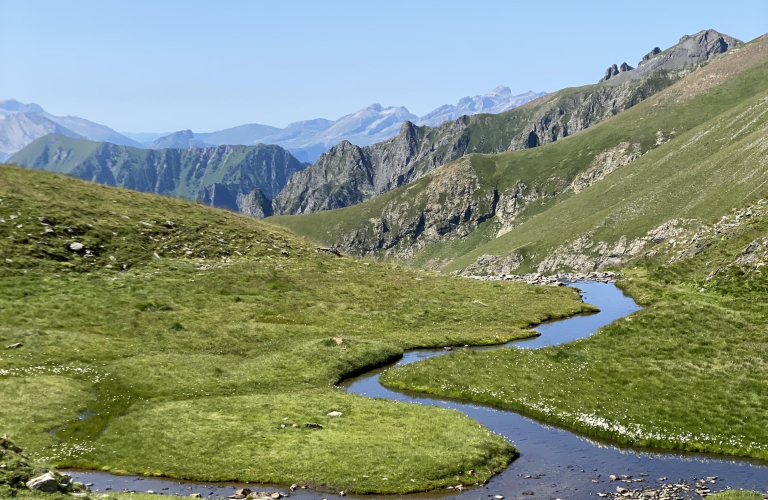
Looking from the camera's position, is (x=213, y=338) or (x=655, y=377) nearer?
(x=655, y=377)

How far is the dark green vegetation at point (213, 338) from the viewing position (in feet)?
100

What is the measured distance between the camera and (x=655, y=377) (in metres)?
41.0

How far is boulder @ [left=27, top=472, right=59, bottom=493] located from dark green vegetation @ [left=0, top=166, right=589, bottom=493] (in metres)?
9.67

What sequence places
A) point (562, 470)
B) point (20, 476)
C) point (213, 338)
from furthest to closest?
1. point (213, 338)
2. point (562, 470)
3. point (20, 476)

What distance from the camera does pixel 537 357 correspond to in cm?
4888

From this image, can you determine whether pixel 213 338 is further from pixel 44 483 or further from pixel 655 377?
pixel 655 377

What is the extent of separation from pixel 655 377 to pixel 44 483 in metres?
39.8

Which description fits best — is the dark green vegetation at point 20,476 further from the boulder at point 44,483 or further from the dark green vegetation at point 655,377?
the dark green vegetation at point 655,377

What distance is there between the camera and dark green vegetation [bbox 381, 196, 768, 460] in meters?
33.2

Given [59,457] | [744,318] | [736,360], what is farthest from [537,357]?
[59,457]

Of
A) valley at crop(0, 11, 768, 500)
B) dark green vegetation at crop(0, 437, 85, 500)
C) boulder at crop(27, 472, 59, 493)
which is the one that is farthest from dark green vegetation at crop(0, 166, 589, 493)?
boulder at crop(27, 472, 59, 493)

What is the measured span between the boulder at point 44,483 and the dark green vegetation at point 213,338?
31.7 feet

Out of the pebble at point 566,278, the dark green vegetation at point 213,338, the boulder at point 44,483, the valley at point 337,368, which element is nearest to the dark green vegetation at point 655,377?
the valley at point 337,368

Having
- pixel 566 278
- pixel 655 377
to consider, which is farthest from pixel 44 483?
pixel 566 278
